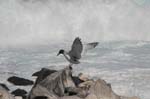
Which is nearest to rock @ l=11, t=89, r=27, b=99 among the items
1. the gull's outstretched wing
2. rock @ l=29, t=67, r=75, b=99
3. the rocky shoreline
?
the rocky shoreline

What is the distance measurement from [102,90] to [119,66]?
19.2 m

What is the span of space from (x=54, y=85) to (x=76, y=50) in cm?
117

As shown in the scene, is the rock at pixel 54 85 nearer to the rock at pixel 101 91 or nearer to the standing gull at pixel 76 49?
the standing gull at pixel 76 49

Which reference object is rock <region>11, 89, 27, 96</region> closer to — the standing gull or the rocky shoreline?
the rocky shoreline

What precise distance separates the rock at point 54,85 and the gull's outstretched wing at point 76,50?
0.78 m

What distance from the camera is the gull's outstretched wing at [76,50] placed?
15219 millimetres

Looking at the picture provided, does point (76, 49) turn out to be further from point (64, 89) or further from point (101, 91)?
point (101, 91)

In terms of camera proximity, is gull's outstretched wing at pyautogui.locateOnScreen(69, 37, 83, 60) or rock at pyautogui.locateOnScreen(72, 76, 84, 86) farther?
rock at pyautogui.locateOnScreen(72, 76, 84, 86)

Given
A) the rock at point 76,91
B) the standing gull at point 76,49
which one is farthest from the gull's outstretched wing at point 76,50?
the rock at point 76,91

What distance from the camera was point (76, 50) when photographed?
1538 centimetres

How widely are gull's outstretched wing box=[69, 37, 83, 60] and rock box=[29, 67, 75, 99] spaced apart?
0.78m

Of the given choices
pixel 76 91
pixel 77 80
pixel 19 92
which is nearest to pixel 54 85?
pixel 76 91

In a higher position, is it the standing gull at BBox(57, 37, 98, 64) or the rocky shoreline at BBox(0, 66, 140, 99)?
the standing gull at BBox(57, 37, 98, 64)

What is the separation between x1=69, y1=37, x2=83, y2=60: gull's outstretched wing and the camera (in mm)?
15219
